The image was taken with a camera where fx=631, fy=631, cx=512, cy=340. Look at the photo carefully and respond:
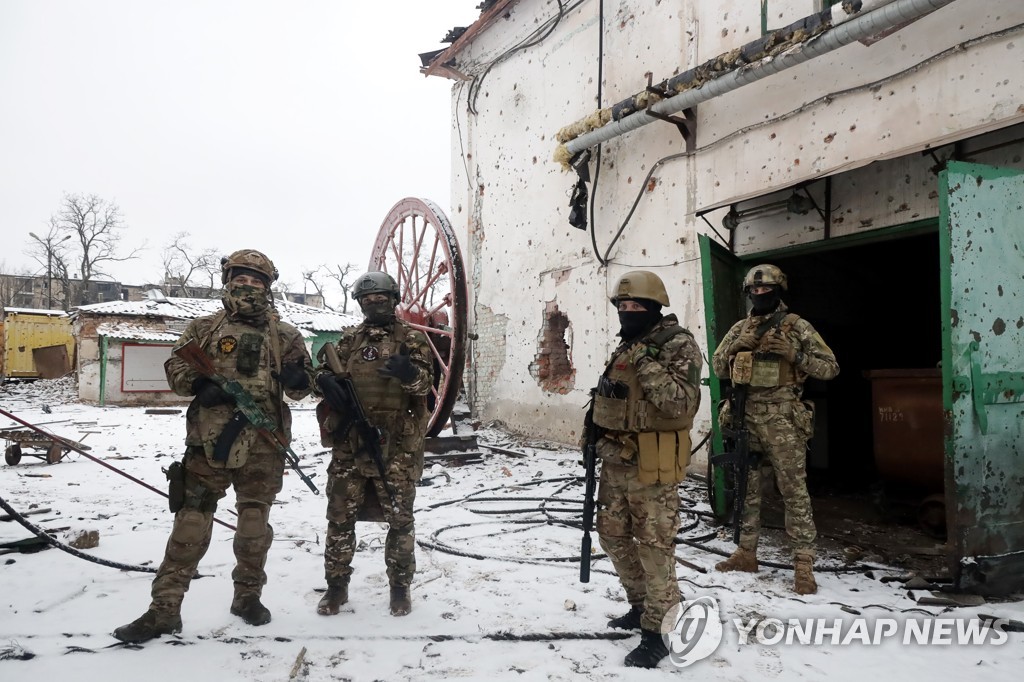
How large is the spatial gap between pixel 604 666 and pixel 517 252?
7.48 meters

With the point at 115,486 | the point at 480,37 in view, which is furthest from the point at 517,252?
the point at 115,486

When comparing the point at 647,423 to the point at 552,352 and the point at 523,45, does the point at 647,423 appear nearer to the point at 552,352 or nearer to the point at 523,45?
the point at 552,352

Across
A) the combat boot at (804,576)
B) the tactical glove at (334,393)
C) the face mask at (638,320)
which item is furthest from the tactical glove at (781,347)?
the tactical glove at (334,393)

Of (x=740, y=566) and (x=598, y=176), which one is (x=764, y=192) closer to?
(x=740, y=566)

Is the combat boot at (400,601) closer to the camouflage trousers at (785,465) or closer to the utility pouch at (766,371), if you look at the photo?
the camouflage trousers at (785,465)

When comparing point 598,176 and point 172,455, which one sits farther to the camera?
point 172,455

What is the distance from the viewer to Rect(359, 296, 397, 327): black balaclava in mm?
3240

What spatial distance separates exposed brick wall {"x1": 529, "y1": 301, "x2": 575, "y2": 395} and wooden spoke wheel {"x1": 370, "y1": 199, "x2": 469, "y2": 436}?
131 centimetres

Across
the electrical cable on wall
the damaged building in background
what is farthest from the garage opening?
the electrical cable on wall

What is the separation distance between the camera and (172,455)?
27.9 feet

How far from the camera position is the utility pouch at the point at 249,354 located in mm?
2908

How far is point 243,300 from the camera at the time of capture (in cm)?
296

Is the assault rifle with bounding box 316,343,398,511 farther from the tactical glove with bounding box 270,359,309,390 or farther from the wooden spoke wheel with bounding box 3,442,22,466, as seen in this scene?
the wooden spoke wheel with bounding box 3,442,22,466

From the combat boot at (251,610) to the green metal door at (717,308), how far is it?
3032 millimetres
